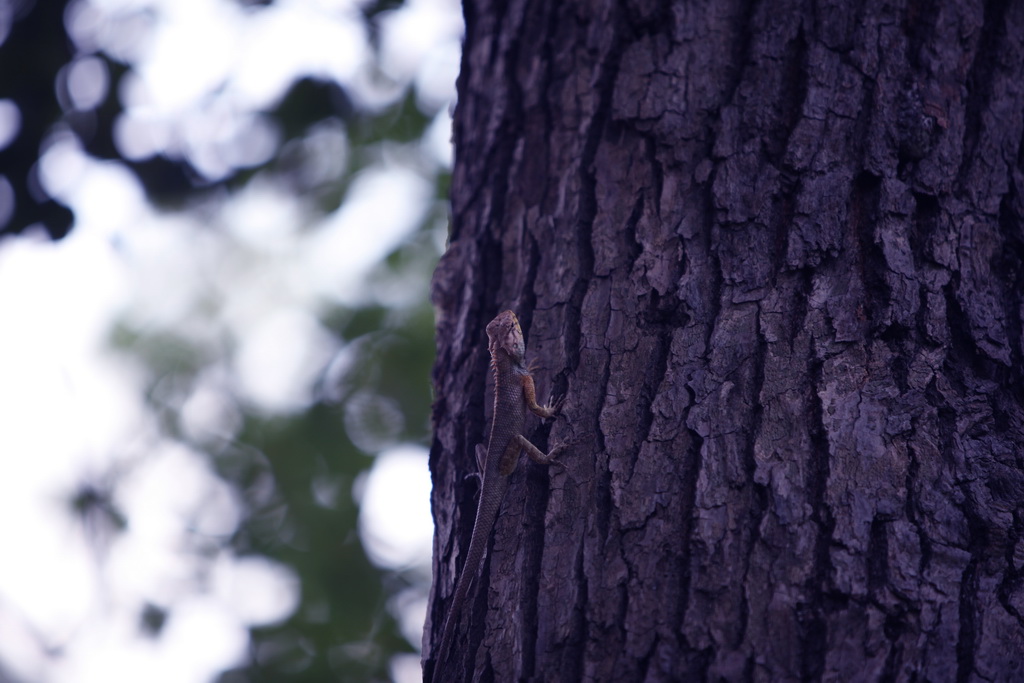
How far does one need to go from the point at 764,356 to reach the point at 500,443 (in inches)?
Result: 36.4

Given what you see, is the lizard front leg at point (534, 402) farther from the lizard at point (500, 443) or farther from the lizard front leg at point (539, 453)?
the lizard front leg at point (539, 453)

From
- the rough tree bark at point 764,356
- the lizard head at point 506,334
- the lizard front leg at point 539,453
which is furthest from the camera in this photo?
the lizard head at point 506,334

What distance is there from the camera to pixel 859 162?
219 cm

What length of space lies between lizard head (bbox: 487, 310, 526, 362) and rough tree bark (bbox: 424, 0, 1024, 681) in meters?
0.04

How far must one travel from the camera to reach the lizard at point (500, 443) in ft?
7.41

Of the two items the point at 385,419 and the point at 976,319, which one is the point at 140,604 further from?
the point at 976,319

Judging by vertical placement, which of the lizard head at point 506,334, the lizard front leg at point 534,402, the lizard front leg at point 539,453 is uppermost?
the lizard head at point 506,334

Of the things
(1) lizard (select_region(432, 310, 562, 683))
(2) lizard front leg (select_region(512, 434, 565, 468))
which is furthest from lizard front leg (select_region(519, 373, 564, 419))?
(2) lizard front leg (select_region(512, 434, 565, 468))

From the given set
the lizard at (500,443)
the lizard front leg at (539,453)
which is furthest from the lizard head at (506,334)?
the lizard front leg at (539,453)

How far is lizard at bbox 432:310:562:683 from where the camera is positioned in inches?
89.0

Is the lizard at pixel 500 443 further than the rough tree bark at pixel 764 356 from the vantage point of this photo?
Yes

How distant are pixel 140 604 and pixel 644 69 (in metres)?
4.46

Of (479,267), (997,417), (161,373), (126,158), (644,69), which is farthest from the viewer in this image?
(161,373)

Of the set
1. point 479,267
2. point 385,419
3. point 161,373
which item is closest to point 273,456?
point 385,419
